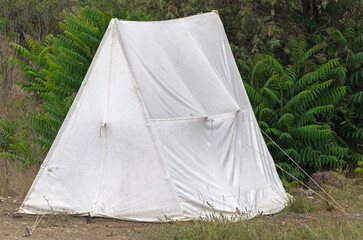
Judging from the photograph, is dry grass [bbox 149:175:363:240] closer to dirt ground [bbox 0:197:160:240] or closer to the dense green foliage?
dirt ground [bbox 0:197:160:240]

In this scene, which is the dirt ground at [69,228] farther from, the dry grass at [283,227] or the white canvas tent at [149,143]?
the dry grass at [283,227]

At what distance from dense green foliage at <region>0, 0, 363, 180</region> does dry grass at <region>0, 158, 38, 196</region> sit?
0.27 metres

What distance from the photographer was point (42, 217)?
23.6 ft

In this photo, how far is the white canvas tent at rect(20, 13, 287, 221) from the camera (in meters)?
7.04

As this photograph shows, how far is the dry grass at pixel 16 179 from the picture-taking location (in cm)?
886

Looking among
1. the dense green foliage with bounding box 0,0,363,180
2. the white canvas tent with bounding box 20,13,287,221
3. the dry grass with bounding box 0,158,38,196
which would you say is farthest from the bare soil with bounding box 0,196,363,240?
the dense green foliage with bounding box 0,0,363,180

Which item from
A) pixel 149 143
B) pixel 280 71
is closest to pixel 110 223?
pixel 149 143

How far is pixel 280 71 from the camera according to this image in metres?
10.8

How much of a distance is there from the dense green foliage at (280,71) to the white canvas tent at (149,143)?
2314mm

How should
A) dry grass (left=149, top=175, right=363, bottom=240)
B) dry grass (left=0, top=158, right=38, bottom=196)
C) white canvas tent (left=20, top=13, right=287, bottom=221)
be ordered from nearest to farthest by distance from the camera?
1. dry grass (left=149, top=175, right=363, bottom=240)
2. white canvas tent (left=20, top=13, right=287, bottom=221)
3. dry grass (left=0, top=158, right=38, bottom=196)

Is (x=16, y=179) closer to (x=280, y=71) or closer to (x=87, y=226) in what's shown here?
(x=87, y=226)

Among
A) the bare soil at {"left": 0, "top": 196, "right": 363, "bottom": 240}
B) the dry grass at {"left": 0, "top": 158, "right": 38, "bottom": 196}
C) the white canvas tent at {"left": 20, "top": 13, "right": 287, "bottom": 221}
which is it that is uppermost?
the white canvas tent at {"left": 20, "top": 13, "right": 287, "bottom": 221}

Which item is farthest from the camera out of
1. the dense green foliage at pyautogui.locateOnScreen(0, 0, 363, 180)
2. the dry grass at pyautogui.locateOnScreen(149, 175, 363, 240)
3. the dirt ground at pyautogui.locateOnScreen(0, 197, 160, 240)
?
the dense green foliage at pyautogui.locateOnScreen(0, 0, 363, 180)

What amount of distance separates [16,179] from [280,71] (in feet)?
16.1
